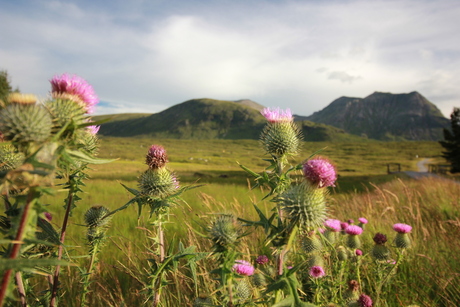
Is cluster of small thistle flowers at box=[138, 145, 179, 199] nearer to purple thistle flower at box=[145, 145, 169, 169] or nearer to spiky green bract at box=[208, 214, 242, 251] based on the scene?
purple thistle flower at box=[145, 145, 169, 169]

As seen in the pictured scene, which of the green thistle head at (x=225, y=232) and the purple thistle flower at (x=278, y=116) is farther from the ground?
the purple thistle flower at (x=278, y=116)

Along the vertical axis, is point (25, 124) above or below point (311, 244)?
above

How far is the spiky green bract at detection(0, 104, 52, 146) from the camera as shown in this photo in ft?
4.32

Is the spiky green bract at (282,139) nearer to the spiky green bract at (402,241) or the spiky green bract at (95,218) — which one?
the spiky green bract at (95,218)

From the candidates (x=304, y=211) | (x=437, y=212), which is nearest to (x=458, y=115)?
(x=437, y=212)

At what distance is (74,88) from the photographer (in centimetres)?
184

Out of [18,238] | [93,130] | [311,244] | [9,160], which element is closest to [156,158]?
[93,130]

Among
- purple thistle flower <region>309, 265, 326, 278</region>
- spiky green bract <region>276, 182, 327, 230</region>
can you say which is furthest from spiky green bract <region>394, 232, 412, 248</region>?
spiky green bract <region>276, 182, 327, 230</region>

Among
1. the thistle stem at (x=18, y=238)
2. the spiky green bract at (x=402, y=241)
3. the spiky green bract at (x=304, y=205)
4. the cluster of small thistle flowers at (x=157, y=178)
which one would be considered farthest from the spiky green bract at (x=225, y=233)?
the spiky green bract at (x=402, y=241)

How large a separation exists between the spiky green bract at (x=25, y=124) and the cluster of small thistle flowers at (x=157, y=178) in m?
1.20

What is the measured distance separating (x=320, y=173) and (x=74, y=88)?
1972 mm

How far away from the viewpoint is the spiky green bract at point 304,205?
2025 millimetres

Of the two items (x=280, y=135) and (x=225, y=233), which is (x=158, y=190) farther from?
(x=280, y=135)

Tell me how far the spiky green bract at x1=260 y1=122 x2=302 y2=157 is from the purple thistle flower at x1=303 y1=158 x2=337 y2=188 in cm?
75
